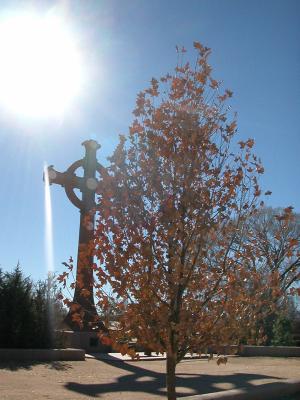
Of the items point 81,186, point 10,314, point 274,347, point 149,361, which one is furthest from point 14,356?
point 274,347

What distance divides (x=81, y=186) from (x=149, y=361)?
Answer: 9094mm

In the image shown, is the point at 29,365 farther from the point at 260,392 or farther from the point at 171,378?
the point at 171,378

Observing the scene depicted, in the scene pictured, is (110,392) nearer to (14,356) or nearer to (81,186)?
(14,356)

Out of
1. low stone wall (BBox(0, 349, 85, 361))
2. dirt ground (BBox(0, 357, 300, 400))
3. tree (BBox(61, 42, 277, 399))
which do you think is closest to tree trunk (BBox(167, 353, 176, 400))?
tree (BBox(61, 42, 277, 399))

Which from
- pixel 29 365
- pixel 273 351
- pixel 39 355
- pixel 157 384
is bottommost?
pixel 157 384

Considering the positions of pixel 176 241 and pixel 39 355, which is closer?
pixel 176 241

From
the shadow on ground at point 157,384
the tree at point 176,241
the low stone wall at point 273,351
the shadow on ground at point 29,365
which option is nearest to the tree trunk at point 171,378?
the tree at point 176,241

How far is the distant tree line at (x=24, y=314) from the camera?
653 inches

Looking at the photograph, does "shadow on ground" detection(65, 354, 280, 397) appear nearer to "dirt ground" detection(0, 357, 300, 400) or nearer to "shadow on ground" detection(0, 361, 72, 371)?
"dirt ground" detection(0, 357, 300, 400)

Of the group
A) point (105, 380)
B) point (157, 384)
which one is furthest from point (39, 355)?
point (157, 384)

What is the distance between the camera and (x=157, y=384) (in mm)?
12289

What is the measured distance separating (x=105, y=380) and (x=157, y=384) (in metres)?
1.32

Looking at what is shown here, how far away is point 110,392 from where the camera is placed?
1056 cm

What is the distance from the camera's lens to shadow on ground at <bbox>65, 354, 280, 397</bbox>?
35.3ft
